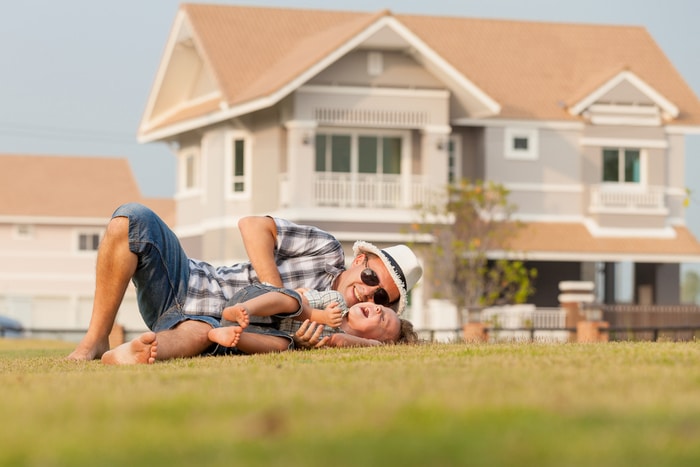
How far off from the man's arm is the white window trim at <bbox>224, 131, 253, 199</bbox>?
26.5m

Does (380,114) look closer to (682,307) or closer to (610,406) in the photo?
(682,307)

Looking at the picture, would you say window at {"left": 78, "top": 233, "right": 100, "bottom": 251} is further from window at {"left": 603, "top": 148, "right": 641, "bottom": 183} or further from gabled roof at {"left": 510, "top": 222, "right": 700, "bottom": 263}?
window at {"left": 603, "top": 148, "right": 641, "bottom": 183}

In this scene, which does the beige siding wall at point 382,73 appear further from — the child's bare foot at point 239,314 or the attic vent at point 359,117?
the child's bare foot at point 239,314

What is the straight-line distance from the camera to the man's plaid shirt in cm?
1009

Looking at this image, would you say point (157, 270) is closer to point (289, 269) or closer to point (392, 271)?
point (289, 269)

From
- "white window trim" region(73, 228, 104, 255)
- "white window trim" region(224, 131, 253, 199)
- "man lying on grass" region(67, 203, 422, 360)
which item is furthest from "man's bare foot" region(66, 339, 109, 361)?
"white window trim" region(73, 228, 104, 255)

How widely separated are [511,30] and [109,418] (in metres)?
37.3

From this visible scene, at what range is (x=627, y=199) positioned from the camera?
38.1 m

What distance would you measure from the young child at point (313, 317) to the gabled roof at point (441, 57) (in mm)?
22670

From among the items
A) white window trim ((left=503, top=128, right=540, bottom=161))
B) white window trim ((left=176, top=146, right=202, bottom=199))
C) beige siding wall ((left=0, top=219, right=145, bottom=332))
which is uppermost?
white window trim ((left=503, top=128, right=540, bottom=161))

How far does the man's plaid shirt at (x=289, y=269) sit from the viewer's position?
1009 centimetres

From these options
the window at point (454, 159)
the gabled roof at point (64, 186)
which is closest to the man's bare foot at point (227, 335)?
the window at point (454, 159)

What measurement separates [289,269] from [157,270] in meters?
1.07

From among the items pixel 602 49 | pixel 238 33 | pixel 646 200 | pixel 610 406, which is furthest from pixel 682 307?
pixel 610 406
